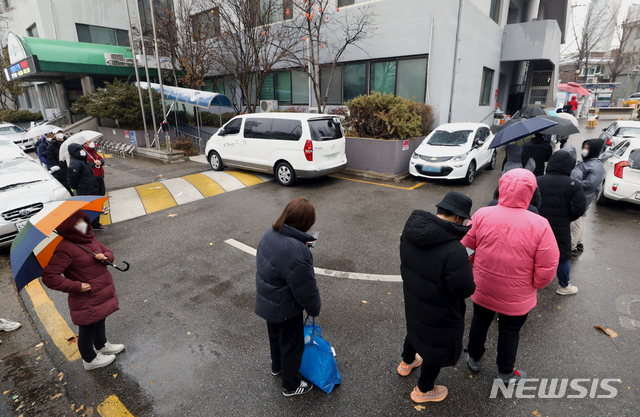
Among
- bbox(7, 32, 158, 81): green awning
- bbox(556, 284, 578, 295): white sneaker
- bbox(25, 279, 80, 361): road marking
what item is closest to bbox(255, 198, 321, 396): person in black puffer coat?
bbox(25, 279, 80, 361): road marking

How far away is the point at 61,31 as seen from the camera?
845 inches

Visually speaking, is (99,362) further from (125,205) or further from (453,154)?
(453,154)

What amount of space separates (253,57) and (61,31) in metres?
14.6

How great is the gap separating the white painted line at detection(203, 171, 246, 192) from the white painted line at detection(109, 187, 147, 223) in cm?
229

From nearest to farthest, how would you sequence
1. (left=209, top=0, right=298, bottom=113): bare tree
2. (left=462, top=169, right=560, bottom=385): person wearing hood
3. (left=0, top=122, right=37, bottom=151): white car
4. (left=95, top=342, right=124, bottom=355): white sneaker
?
(left=462, top=169, right=560, bottom=385): person wearing hood, (left=95, top=342, right=124, bottom=355): white sneaker, (left=209, top=0, right=298, bottom=113): bare tree, (left=0, top=122, right=37, bottom=151): white car

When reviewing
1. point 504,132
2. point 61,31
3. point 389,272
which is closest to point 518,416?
point 389,272

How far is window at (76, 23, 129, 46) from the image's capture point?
73.5ft

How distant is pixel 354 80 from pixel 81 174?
481 inches

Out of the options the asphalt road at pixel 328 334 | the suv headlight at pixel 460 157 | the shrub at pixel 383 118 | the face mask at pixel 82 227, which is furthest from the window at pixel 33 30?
the face mask at pixel 82 227

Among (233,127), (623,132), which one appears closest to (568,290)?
(233,127)

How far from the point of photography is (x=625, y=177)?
7395 millimetres

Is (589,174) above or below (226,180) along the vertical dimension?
above

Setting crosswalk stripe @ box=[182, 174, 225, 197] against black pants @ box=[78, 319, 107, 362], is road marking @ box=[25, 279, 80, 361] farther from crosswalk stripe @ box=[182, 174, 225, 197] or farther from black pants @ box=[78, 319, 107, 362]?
crosswalk stripe @ box=[182, 174, 225, 197]

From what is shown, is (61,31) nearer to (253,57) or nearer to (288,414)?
(253,57)
